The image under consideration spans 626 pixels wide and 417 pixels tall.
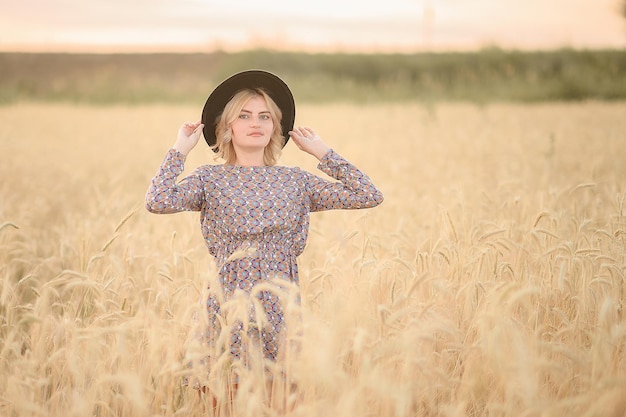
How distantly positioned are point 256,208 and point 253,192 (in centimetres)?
10

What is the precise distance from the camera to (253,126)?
2715 millimetres

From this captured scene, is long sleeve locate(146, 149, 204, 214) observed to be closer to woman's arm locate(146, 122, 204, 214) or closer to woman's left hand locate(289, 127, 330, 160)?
woman's arm locate(146, 122, 204, 214)

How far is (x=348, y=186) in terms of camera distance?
2.78m

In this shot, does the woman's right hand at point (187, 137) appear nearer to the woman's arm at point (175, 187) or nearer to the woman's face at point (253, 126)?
the woman's arm at point (175, 187)

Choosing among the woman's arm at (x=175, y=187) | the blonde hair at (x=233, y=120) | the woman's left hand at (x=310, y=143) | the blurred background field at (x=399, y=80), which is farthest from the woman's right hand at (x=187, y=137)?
the blurred background field at (x=399, y=80)

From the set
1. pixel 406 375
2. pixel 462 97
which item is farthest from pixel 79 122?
pixel 406 375

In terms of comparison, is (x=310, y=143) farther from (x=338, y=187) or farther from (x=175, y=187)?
(x=175, y=187)

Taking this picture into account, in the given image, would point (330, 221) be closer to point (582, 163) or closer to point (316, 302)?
point (316, 302)

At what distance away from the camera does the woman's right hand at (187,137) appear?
268 centimetres

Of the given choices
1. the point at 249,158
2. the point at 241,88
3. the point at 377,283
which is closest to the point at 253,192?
the point at 249,158

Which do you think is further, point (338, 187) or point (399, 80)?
point (399, 80)

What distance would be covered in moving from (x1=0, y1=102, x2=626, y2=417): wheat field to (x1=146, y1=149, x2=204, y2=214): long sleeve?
0.29m

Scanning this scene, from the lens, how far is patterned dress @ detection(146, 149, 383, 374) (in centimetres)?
247

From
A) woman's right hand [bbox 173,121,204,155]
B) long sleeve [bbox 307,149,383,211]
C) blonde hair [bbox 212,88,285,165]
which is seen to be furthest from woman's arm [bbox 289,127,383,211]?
woman's right hand [bbox 173,121,204,155]
